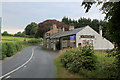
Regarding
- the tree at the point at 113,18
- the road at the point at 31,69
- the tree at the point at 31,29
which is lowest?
the road at the point at 31,69

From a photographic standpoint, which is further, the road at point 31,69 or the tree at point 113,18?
the road at point 31,69

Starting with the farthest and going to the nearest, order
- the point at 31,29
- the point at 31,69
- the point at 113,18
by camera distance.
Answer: the point at 31,29 → the point at 31,69 → the point at 113,18

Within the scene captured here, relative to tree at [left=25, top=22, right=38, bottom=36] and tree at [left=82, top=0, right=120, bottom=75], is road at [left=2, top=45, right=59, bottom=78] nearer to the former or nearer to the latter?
tree at [left=82, top=0, right=120, bottom=75]

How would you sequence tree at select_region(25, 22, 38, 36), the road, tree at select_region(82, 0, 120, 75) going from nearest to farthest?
tree at select_region(82, 0, 120, 75) < the road < tree at select_region(25, 22, 38, 36)

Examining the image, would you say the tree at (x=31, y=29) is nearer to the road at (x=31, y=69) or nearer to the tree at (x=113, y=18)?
the road at (x=31, y=69)

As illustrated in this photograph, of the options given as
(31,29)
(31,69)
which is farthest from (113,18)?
(31,29)

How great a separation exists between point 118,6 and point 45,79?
609cm

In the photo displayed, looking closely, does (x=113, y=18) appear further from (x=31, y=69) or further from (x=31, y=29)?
Result: (x=31, y=29)

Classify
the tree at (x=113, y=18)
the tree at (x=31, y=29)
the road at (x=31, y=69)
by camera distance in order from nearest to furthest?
1. the tree at (x=113, y=18)
2. the road at (x=31, y=69)
3. the tree at (x=31, y=29)

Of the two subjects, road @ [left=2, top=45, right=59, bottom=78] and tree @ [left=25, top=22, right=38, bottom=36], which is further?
tree @ [left=25, top=22, right=38, bottom=36]

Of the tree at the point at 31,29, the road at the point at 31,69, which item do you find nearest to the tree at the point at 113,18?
the road at the point at 31,69

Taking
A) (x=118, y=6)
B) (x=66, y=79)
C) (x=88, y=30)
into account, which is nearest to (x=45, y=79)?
(x=66, y=79)

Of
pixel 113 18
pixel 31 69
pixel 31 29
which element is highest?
pixel 31 29

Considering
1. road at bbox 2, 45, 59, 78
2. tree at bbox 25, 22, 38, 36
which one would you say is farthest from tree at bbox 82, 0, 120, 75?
tree at bbox 25, 22, 38, 36
